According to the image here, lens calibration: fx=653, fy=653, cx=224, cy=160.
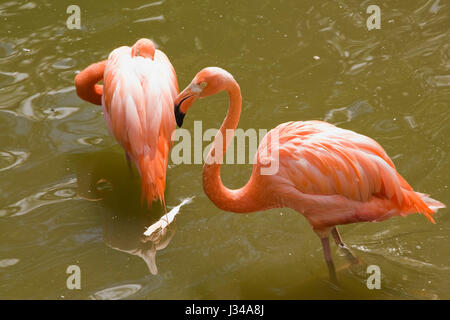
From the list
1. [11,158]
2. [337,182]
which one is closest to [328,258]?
[337,182]

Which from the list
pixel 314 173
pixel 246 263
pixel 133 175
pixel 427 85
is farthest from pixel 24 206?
pixel 427 85

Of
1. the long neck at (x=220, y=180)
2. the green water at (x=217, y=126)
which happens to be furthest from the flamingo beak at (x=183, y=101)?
the green water at (x=217, y=126)

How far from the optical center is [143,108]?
171 inches

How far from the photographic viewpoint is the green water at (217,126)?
412 centimetres

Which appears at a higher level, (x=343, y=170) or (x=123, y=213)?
(x=343, y=170)

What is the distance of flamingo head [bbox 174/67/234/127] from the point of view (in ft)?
12.5

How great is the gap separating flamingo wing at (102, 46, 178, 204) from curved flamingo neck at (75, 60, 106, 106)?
0.35 meters

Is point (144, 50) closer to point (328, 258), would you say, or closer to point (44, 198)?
point (44, 198)

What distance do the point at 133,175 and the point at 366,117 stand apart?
1930 mm

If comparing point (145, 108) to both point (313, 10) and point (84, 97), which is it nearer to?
point (84, 97)

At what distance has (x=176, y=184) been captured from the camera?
4859 mm

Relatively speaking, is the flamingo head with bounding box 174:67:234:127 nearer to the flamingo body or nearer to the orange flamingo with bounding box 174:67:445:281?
the orange flamingo with bounding box 174:67:445:281

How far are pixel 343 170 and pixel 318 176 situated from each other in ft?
0.48

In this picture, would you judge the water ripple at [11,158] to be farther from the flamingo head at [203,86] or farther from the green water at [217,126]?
the flamingo head at [203,86]
